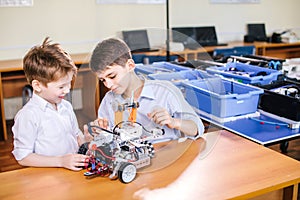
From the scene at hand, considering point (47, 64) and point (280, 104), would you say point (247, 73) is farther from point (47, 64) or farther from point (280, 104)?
point (47, 64)

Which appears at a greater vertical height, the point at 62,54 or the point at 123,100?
the point at 62,54

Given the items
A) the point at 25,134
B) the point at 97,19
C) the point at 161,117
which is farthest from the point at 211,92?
the point at 97,19

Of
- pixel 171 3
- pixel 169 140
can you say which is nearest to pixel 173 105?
pixel 169 140

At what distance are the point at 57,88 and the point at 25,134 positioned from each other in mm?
197

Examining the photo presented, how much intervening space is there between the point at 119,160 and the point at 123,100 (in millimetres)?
189

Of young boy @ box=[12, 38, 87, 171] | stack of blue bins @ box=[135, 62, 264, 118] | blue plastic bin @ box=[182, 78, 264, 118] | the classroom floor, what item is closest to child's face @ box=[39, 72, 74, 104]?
young boy @ box=[12, 38, 87, 171]

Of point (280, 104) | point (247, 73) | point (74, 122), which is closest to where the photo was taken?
point (74, 122)

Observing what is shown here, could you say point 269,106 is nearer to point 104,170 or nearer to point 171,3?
point 104,170

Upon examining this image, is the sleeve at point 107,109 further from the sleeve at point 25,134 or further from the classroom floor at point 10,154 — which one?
the classroom floor at point 10,154

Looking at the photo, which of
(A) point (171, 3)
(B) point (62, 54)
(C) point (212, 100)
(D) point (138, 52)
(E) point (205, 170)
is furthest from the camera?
(A) point (171, 3)

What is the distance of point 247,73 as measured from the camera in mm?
2766

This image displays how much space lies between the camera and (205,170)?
4.19 ft

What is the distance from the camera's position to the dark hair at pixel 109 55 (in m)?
1.17

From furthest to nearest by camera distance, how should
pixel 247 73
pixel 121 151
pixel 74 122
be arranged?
pixel 247 73 → pixel 74 122 → pixel 121 151
